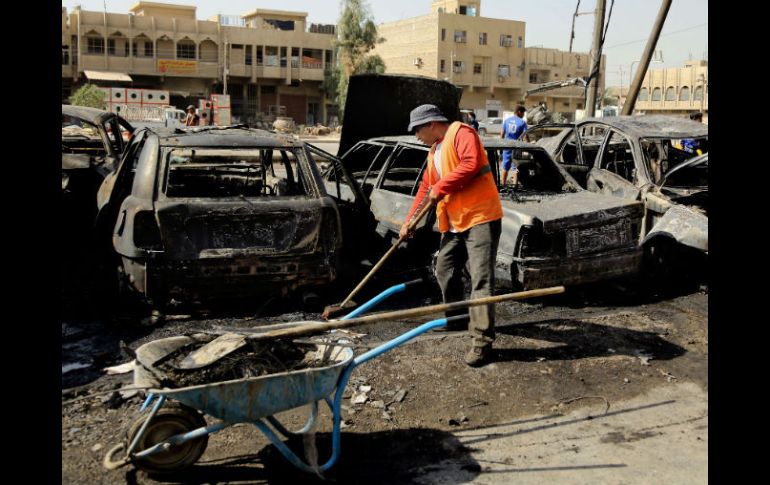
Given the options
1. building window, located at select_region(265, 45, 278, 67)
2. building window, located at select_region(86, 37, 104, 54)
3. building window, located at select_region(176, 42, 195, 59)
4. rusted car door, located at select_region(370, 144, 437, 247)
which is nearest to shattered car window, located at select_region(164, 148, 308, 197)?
rusted car door, located at select_region(370, 144, 437, 247)

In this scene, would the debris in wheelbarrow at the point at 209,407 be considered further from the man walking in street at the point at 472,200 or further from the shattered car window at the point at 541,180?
the shattered car window at the point at 541,180

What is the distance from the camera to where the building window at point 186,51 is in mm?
52531

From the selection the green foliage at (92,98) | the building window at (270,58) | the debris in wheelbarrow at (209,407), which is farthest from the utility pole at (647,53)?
the building window at (270,58)

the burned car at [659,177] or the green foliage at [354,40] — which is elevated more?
the green foliage at [354,40]

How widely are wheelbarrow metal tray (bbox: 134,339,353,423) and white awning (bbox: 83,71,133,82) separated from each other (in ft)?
162

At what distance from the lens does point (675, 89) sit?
178 feet

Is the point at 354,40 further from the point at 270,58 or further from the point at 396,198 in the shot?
the point at 396,198

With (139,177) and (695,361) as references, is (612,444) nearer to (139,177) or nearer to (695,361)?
(695,361)

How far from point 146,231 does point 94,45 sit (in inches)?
2014

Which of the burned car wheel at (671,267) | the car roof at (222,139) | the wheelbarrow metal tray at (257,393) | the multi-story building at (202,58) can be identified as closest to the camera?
the wheelbarrow metal tray at (257,393)

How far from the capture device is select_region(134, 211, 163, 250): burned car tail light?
5.07 meters

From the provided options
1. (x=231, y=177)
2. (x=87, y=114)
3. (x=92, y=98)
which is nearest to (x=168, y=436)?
(x=231, y=177)

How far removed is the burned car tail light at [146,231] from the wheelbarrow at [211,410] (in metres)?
1.86

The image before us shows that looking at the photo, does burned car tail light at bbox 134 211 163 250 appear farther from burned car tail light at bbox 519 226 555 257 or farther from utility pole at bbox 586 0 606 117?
utility pole at bbox 586 0 606 117
